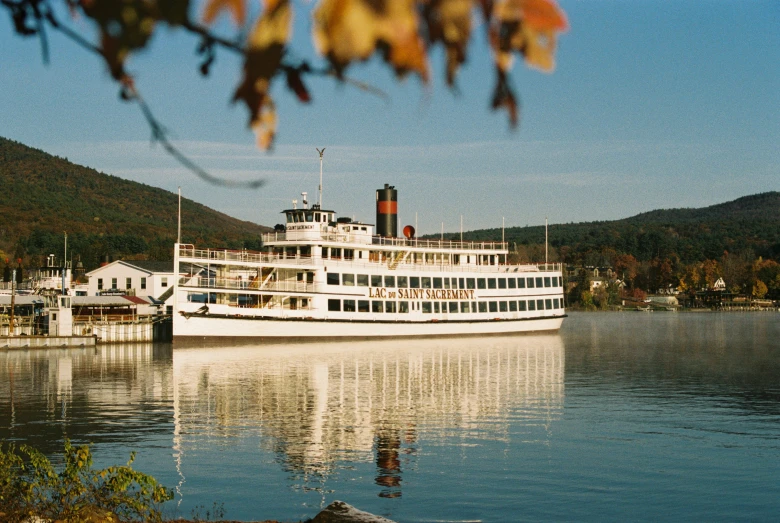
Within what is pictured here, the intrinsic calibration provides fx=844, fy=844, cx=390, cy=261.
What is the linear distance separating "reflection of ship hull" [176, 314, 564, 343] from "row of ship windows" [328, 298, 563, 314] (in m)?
0.76

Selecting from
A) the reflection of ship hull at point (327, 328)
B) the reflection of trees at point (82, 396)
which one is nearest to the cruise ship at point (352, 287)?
the reflection of ship hull at point (327, 328)

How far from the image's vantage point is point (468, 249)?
5512 centimetres

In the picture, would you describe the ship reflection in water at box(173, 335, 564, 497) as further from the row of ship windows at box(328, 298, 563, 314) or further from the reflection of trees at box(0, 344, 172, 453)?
the row of ship windows at box(328, 298, 563, 314)

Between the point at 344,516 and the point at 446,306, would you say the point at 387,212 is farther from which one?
the point at 344,516

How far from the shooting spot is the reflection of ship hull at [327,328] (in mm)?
43625

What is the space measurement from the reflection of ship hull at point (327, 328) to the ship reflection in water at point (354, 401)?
193cm

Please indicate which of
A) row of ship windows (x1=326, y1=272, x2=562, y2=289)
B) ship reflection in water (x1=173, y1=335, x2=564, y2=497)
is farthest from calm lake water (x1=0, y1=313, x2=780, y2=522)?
row of ship windows (x1=326, y1=272, x2=562, y2=289)

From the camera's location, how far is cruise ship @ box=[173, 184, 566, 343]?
44594 mm

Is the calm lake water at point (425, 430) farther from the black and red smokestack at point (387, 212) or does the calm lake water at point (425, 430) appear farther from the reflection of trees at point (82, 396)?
the black and red smokestack at point (387, 212)

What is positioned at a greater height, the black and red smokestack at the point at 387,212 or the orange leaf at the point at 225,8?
the black and red smokestack at the point at 387,212

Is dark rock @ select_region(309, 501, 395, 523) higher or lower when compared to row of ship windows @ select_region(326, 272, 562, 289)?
lower

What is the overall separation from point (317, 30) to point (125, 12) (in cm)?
61

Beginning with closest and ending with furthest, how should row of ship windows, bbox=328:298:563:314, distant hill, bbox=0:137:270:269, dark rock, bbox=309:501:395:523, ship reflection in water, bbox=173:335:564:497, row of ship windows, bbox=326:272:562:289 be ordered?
dark rock, bbox=309:501:395:523
ship reflection in water, bbox=173:335:564:497
row of ship windows, bbox=326:272:562:289
row of ship windows, bbox=328:298:563:314
distant hill, bbox=0:137:270:269

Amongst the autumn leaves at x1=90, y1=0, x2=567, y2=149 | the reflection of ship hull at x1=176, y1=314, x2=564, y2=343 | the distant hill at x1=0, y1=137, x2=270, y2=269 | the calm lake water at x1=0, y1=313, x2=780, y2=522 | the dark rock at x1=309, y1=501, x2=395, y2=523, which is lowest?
the calm lake water at x1=0, y1=313, x2=780, y2=522
